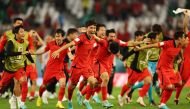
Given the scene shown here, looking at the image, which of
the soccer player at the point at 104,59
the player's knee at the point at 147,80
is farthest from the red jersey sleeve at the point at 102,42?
the player's knee at the point at 147,80

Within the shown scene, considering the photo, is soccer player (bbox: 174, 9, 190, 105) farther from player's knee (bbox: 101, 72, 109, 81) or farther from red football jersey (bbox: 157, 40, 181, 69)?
player's knee (bbox: 101, 72, 109, 81)

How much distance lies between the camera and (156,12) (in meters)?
38.8

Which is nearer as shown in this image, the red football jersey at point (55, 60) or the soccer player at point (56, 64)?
the soccer player at point (56, 64)

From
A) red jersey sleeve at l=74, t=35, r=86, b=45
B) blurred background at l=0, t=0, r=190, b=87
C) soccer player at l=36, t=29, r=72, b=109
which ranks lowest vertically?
soccer player at l=36, t=29, r=72, b=109

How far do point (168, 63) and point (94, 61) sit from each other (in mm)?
2212

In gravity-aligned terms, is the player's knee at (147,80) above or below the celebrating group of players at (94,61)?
below

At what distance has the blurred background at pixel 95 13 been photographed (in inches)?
1447

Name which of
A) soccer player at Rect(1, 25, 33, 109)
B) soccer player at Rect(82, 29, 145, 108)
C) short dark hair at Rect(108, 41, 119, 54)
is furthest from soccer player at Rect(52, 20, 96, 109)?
soccer player at Rect(1, 25, 33, 109)

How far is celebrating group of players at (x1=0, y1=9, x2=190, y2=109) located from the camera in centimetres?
1834

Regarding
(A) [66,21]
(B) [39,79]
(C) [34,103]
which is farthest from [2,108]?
(A) [66,21]

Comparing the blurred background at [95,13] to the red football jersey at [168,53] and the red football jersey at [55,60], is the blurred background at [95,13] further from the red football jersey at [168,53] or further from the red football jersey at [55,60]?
the red football jersey at [168,53]

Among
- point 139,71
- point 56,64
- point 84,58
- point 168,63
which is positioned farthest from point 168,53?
point 56,64

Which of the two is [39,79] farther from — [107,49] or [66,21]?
[107,49]

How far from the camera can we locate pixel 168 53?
62.0 ft
